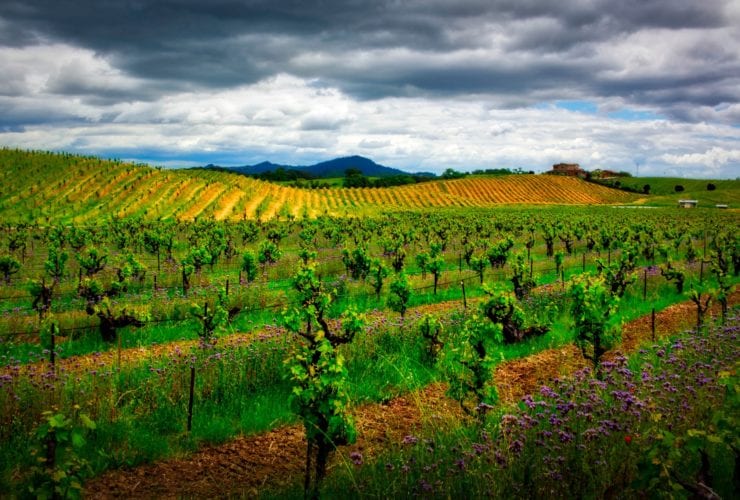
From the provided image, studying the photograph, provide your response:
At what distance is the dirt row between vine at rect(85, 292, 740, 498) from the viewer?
7.53 meters

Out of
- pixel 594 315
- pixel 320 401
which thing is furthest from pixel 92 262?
pixel 594 315

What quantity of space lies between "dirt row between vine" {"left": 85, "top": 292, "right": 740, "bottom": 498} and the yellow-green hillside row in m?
56.6

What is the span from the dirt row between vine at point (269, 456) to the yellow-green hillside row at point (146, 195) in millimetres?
56593

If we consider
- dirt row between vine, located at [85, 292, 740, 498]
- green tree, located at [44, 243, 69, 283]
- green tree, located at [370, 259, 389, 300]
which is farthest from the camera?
green tree, located at [44, 243, 69, 283]

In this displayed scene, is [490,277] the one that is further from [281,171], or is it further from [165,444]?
[281,171]

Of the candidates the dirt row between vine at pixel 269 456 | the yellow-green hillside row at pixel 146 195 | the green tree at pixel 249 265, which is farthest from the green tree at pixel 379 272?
the yellow-green hillside row at pixel 146 195

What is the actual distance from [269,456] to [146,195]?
65.9 meters

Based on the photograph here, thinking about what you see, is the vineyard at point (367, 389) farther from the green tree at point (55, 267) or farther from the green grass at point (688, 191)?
the green grass at point (688, 191)

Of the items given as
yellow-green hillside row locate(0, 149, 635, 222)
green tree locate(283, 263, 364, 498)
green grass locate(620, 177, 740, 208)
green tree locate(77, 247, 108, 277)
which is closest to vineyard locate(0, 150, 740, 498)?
green tree locate(283, 263, 364, 498)

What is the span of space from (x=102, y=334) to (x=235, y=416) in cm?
733

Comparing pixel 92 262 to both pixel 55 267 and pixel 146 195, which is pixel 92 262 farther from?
pixel 146 195

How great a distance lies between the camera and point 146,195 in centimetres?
6712

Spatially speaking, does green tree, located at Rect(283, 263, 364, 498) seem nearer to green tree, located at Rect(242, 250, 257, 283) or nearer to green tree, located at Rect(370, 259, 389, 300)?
green tree, located at Rect(370, 259, 389, 300)

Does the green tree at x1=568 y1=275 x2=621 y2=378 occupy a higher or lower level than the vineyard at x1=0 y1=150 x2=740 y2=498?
higher
